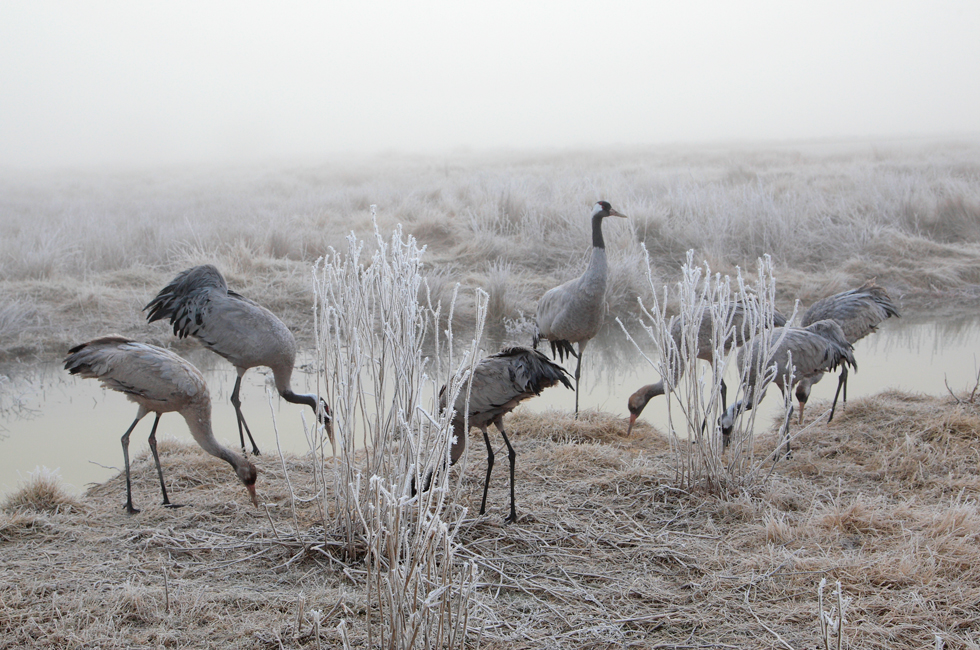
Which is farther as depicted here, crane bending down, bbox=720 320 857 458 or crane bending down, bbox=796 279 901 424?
crane bending down, bbox=796 279 901 424

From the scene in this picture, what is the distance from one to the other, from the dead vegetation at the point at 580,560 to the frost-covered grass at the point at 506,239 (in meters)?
3.38

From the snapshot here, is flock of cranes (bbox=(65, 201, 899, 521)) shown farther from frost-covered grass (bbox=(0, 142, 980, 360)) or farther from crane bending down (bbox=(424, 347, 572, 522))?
frost-covered grass (bbox=(0, 142, 980, 360))

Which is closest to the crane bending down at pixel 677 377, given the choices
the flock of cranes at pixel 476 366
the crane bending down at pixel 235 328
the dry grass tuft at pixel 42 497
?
the flock of cranes at pixel 476 366

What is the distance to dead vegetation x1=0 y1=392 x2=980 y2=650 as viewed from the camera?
2.41m

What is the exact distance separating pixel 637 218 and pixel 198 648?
26.2 ft

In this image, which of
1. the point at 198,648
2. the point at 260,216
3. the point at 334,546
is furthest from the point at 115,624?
the point at 260,216

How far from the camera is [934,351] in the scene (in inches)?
244

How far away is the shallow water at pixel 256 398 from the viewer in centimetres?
442

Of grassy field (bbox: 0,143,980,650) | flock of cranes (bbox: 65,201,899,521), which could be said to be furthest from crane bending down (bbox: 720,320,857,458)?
grassy field (bbox: 0,143,980,650)

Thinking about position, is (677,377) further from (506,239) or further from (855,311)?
(506,239)

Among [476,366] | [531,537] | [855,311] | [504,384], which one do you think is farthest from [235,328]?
[855,311]

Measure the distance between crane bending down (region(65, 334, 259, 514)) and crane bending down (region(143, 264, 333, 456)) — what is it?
2.34ft

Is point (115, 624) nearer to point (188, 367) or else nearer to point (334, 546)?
point (334, 546)

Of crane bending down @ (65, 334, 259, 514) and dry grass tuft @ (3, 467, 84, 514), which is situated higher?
crane bending down @ (65, 334, 259, 514)
